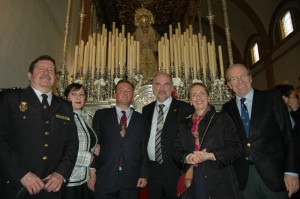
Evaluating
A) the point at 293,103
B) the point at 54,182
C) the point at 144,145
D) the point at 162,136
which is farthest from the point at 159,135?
the point at 293,103

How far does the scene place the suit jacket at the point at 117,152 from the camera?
Result: 2.02 metres

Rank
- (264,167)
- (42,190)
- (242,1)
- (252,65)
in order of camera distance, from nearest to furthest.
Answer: (42,190), (264,167), (242,1), (252,65)

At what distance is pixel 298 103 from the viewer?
266cm

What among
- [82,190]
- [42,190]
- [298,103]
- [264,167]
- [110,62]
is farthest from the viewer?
[110,62]

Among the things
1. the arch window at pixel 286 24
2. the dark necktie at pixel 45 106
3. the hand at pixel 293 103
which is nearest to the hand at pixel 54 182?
the dark necktie at pixel 45 106

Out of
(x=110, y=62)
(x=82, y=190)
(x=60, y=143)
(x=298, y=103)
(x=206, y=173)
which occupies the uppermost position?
(x=110, y=62)

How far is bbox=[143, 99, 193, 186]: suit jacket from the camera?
2031 mm

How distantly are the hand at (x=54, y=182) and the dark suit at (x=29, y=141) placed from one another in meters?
0.03

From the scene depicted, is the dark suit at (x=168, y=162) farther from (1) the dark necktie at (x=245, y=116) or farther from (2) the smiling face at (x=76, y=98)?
(2) the smiling face at (x=76, y=98)

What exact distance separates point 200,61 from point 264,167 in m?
2.31

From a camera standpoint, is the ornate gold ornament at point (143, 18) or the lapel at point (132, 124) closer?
the lapel at point (132, 124)

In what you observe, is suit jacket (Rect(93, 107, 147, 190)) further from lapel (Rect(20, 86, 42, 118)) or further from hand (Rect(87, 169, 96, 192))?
lapel (Rect(20, 86, 42, 118))

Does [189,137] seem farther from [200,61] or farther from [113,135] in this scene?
[200,61]

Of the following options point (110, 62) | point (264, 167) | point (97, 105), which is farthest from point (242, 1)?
point (264, 167)
